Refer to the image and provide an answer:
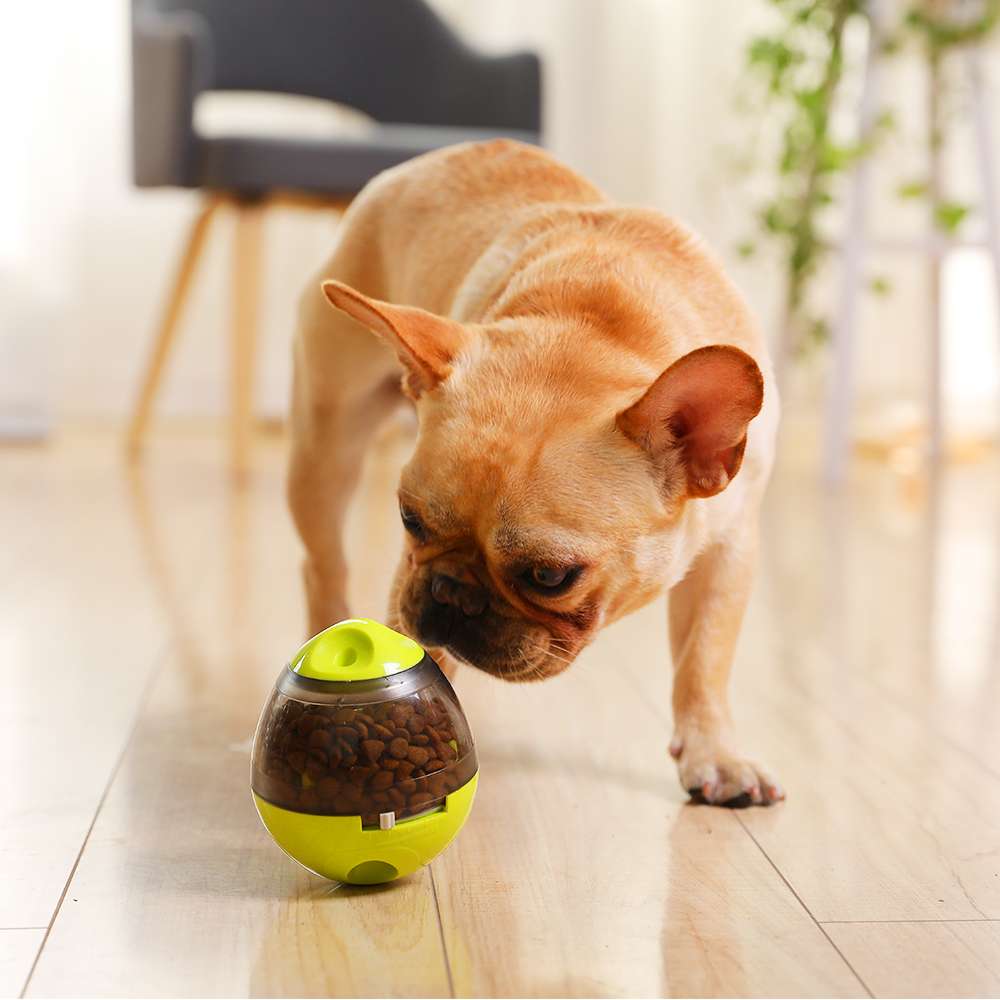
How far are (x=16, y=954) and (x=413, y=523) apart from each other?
1.92 ft

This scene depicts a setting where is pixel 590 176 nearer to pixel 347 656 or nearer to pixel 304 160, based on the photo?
pixel 304 160

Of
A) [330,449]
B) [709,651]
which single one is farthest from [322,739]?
[330,449]

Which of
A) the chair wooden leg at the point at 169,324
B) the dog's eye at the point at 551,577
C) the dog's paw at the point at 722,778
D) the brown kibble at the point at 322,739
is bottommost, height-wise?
the chair wooden leg at the point at 169,324

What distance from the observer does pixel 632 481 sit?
1.53 meters

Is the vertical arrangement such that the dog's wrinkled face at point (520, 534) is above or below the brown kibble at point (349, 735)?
above

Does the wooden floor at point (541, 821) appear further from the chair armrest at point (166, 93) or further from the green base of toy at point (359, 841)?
the chair armrest at point (166, 93)

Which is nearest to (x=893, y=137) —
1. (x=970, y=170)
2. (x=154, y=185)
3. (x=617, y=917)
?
(x=970, y=170)

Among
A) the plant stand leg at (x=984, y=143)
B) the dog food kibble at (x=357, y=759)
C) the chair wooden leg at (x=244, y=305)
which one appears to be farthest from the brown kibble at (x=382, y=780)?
the plant stand leg at (x=984, y=143)

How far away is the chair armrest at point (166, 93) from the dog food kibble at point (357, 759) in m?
3.15

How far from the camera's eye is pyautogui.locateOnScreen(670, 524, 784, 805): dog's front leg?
1.78m

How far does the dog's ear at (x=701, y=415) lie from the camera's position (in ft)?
4.71

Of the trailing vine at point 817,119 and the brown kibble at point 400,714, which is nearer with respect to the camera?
the brown kibble at point 400,714

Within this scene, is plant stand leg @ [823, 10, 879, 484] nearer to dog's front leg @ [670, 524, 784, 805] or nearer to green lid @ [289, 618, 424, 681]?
dog's front leg @ [670, 524, 784, 805]

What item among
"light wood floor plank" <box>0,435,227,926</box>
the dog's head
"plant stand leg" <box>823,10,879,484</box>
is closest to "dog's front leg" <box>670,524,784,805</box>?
the dog's head
